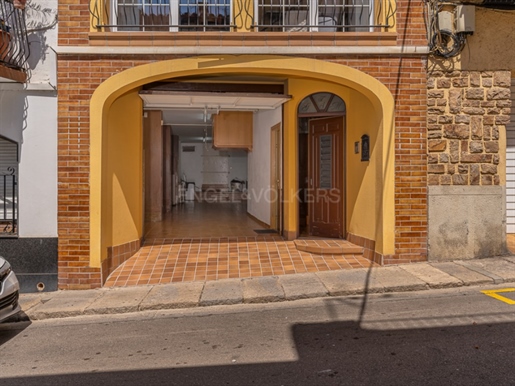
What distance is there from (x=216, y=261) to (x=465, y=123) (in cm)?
480

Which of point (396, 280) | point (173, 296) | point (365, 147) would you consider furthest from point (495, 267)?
point (173, 296)

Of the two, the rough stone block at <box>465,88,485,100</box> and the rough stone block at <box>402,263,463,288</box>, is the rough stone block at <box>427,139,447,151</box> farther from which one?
the rough stone block at <box>402,263,463,288</box>

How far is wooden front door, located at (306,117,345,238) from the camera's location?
8.59m

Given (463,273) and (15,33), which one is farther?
(15,33)

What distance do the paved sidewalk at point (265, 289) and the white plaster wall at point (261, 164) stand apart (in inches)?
148

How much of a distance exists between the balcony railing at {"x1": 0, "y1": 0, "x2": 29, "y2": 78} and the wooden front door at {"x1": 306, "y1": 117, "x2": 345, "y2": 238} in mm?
5346

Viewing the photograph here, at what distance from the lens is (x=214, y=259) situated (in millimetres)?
7480

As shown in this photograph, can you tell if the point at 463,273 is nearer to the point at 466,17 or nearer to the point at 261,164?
the point at 466,17

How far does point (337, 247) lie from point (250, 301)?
246 cm

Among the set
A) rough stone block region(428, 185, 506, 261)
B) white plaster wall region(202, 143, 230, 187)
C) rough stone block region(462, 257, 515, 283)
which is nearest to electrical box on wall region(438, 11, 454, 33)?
rough stone block region(428, 185, 506, 261)

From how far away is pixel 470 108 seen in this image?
23.5 ft

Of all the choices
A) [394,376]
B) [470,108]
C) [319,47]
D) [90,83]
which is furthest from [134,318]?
[470,108]

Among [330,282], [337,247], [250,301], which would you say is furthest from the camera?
[337,247]

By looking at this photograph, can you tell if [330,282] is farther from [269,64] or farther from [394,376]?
[269,64]
